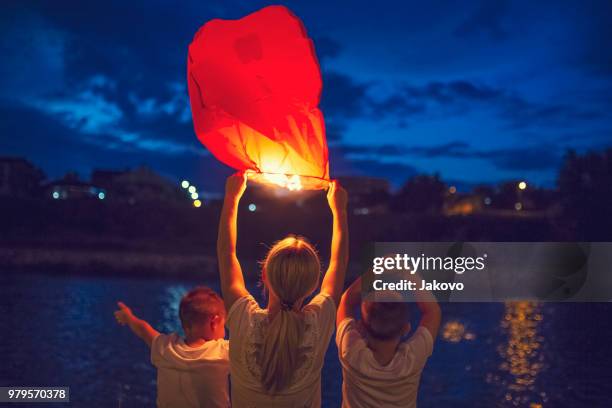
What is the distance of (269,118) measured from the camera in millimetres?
2834

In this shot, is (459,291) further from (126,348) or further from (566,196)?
(566,196)

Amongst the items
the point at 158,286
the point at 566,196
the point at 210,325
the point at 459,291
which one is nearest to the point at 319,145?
the point at 210,325

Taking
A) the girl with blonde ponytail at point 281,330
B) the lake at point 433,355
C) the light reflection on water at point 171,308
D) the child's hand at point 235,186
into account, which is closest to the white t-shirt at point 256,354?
the girl with blonde ponytail at point 281,330

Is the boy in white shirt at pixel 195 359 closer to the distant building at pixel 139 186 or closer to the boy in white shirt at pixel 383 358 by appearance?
the boy in white shirt at pixel 383 358

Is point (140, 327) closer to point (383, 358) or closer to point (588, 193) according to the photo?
point (383, 358)

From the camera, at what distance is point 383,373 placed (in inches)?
92.1

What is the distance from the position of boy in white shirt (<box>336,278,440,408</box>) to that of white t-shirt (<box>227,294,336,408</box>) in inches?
7.1

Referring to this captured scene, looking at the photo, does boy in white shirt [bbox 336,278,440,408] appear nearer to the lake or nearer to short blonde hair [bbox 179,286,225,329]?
short blonde hair [bbox 179,286,225,329]

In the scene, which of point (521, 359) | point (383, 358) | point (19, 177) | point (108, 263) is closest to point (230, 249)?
point (383, 358)

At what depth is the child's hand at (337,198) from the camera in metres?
2.62

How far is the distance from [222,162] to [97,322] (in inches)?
486

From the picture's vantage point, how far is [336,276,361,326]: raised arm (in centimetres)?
262

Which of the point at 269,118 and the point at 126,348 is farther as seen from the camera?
the point at 126,348

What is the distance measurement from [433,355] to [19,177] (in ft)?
192
